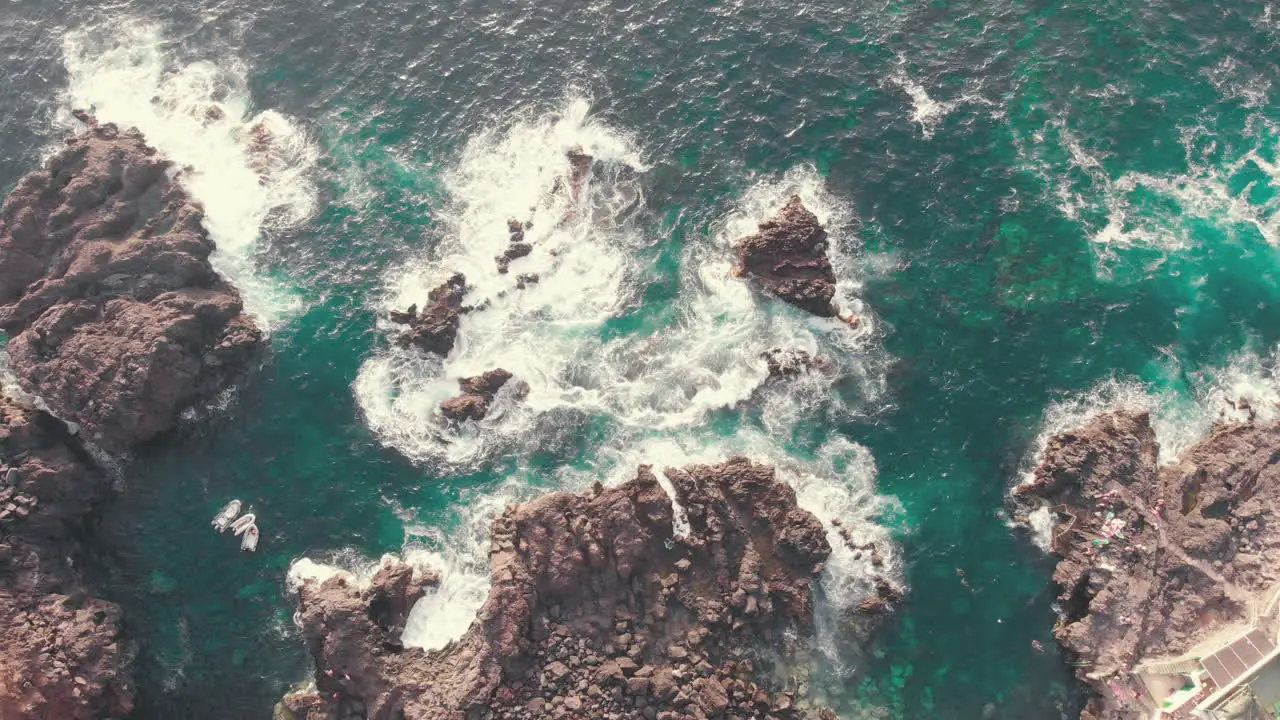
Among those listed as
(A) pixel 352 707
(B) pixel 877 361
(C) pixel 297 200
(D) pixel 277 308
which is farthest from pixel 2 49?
(B) pixel 877 361

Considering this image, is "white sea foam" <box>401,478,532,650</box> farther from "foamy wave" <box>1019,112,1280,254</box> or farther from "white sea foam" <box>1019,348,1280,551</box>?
"foamy wave" <box>1019,112,1280,254</box>

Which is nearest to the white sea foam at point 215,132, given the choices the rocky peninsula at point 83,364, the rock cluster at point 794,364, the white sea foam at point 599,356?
the rocky peninsula at point 83,364

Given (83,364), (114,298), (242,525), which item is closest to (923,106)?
(242,525)

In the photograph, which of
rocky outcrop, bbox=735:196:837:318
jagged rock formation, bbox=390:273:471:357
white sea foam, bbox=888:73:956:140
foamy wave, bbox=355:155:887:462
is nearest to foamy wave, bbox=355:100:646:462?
foamy wave, bbox=355:155:887:462

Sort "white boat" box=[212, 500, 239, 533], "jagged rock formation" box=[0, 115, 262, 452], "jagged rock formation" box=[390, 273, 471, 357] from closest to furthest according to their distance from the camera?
"white boat" box=[212, 500, 239, 533], "jagged rock formation" box=[0, 115, 262, 452], "jagged rock formation" box=[390, 273, 471, 357]

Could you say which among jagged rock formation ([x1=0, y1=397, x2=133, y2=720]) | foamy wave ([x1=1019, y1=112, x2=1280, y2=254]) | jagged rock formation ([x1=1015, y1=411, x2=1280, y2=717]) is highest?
jagged rock formation ([x1=0, y1=397, x2=133, y2=720])

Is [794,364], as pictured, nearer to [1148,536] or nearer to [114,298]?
[1148,536]
